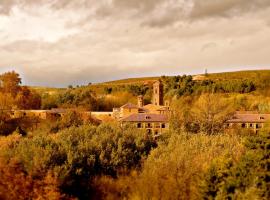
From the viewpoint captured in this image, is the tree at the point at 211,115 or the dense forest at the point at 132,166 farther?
the tree at the point at 211,115

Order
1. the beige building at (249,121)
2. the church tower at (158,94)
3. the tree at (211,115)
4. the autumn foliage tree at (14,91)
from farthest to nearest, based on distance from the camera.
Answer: the church tower at (158,94)
the autumn foliage tree at (14,91)
the beige building at (249,121)
the tree at (211,115)

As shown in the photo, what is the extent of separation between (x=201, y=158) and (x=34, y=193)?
1257 cm

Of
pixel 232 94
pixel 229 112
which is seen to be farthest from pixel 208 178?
pixel 232 94

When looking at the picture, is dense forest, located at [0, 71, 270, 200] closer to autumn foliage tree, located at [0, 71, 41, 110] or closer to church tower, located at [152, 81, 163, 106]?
autumn foliage tree, located at [0, 71, 41, 110]

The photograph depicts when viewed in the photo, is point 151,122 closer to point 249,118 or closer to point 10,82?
point 249,118

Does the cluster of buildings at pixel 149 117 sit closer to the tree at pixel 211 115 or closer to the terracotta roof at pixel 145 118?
the terracotta roof at pixel 145 118

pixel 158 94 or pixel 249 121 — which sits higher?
pixel 158 94

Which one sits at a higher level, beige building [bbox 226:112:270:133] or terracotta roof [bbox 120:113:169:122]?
terracotta roof [bbox 120:113:169:122]

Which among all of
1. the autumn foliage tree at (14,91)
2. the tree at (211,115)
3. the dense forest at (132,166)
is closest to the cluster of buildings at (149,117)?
the tree at (211,115)

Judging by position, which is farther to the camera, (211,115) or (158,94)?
(158,94)

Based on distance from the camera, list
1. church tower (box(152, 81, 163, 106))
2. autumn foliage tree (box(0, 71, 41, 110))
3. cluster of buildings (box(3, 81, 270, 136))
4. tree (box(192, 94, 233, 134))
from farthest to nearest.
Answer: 1. church tower (box(152, 81, 163, 106))
2. autumn foliage tree (box(0, 71, 41, 110))
3. cluster of buildings (box(3, 81, 270, 136))
4. tree (box(192, 94, 233, 134))

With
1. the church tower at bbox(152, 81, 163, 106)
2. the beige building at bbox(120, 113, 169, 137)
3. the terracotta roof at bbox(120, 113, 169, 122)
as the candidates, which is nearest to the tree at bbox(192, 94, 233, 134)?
the beige building at bbox(120, 113, 169, 137)

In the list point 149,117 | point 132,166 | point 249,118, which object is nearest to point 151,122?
point 149,117

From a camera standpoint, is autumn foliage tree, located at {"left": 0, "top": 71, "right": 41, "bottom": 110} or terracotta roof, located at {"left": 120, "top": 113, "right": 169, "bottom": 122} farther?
autumn foliage tree, located at {"left": 0, "top": 71, "right": 41, "bottom": 110}
